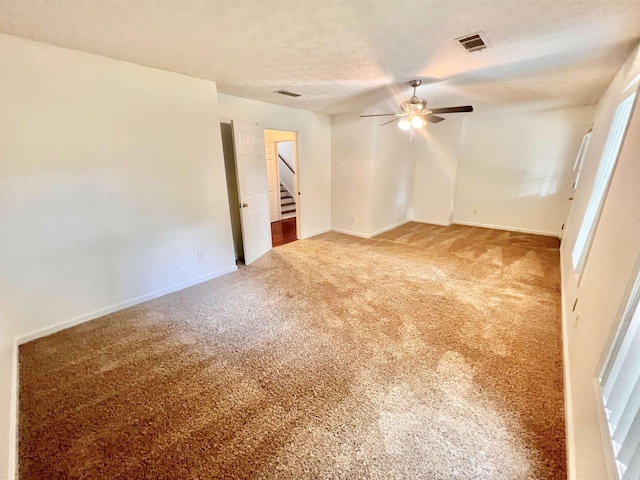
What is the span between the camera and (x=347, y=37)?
6.54 ft

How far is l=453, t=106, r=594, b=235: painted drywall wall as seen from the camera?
4.93 m

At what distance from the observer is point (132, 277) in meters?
2.87

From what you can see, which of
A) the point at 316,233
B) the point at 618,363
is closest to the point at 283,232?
the point at 316,233

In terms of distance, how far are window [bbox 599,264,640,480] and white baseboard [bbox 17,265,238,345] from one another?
11.8ft

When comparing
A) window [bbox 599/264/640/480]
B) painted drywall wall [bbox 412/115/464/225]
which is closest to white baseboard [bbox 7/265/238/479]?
window [bbox 599/264/640/480]

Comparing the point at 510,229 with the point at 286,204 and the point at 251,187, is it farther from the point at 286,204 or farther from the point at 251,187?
the point at 251,187

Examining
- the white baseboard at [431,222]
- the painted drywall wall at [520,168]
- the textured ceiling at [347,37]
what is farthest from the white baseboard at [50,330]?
the painted drywall wall at [520,168]

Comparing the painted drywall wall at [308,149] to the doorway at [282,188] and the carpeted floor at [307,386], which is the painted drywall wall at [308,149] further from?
the carpeted floor at [307,386]

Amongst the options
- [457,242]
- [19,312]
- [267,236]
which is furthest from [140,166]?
[457,242]

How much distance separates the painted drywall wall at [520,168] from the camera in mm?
4930

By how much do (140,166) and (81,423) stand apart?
7.22 ft

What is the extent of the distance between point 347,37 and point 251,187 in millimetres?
2436

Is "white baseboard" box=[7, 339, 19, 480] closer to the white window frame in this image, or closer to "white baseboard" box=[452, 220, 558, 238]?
the white window frame

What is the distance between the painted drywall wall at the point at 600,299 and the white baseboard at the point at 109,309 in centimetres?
354
